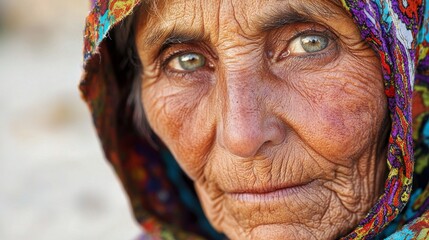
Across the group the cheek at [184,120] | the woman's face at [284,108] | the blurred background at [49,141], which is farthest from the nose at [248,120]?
the blurred background at [49,141]

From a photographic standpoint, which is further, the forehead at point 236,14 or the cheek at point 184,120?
the cheek at point 184,120

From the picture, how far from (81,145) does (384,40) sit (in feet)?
18.0

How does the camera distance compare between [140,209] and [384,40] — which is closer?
[384,40]

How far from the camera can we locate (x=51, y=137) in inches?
299

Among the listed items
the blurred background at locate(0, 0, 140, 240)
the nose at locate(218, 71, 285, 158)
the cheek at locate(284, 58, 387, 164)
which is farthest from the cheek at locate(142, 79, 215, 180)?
the blurred background at locate(0, 0, 140, 240)

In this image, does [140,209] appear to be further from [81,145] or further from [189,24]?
[81,145]

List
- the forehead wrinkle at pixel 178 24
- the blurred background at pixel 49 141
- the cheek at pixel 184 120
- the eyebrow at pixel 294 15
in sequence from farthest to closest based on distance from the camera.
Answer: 1. the blurred background at pixel 49 141
2. the cheek at pixel 184 120
3. the forehead wrinkle at pixel 178 24
4. the eyebrow at pixel 294 15

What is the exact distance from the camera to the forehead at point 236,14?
2232 millimetres

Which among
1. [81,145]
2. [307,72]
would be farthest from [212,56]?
[81,145]

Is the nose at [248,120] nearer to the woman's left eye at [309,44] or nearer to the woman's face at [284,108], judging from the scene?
the woman's face at [284,108]

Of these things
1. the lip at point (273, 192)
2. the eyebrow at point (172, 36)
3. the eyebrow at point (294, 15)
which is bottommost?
the lip at point (273, 192)

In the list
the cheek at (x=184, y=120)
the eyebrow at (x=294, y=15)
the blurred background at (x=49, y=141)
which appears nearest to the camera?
the eyebrow at (x=294, y=15)

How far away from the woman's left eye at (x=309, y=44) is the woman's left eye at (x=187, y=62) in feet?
1.03

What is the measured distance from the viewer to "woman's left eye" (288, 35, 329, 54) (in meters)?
2.31
